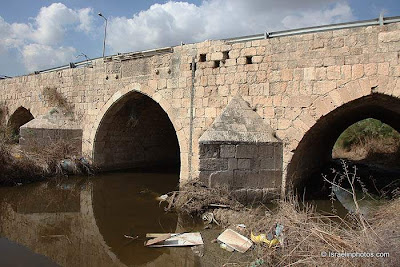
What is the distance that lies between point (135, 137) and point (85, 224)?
586 cm

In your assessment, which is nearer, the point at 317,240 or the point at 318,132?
the point at 317,240

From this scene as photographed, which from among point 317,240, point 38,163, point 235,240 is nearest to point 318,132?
point 235,240

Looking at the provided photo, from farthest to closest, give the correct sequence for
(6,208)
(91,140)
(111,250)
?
1. (91,140)
2. (6,208)
3. (111,250)

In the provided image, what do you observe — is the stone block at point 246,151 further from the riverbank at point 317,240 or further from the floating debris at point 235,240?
the floating debris at point 235,240

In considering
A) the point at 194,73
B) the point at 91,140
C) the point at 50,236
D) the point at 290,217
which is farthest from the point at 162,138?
the point at 290,217

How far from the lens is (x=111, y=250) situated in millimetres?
4434

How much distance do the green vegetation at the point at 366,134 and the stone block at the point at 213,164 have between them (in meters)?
11.2

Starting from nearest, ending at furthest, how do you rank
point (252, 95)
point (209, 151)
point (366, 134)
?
1. point (209, 151)
2. point (252, 95)
3. point (366, 134)

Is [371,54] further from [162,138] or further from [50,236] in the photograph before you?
[162,138]

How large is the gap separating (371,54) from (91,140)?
8.01 m

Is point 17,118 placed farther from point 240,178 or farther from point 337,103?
point 337,103

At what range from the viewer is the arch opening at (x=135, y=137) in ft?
32.4

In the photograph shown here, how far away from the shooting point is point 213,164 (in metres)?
6.08

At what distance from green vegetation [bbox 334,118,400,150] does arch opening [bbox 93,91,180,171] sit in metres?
8.89
